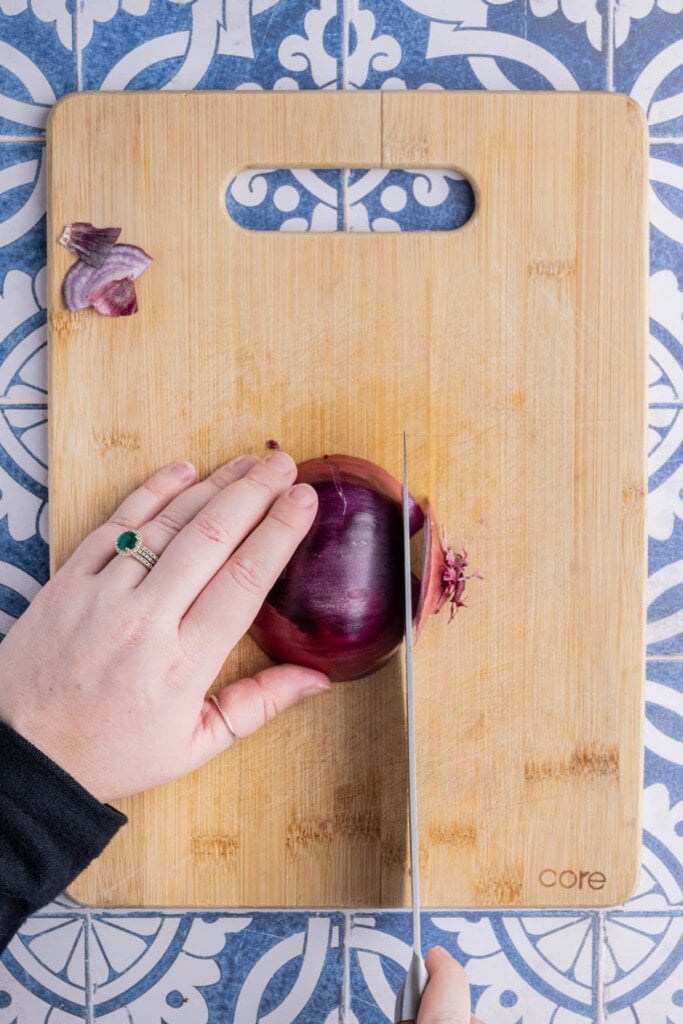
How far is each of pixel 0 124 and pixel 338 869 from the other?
0.99 m

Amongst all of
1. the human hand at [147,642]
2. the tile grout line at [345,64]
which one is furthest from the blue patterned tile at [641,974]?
the tile grout line at [345,64]

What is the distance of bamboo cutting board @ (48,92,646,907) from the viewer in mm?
1024

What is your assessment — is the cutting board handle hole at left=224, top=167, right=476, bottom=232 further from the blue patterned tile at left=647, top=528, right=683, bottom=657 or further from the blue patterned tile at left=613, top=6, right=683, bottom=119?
the blue patterned tile at left=647, top=528, right=683, bottom=657

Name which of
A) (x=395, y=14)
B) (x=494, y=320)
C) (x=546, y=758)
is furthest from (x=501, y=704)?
(x=395, y=14)

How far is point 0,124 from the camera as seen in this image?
3.59 feet

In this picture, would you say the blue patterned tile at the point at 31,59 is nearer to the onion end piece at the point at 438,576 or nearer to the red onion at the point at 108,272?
the red onion at the point at 108,272

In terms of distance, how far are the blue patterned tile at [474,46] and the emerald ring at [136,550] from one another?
60 cm

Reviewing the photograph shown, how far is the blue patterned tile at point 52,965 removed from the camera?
1.13 meters

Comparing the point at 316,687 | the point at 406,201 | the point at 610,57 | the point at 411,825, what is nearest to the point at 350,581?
the point at 316,687

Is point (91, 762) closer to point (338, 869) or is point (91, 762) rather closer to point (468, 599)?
point (338, 869)

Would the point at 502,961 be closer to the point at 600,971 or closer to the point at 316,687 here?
the point at 600,971

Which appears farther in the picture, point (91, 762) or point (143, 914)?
point (143, 914)

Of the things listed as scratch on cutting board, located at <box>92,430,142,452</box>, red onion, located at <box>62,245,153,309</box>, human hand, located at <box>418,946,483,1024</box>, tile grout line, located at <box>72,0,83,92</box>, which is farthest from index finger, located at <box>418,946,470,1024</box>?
tile grout line, located at <box>72,0,83,92</box>

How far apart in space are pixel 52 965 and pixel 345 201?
1.02 m
